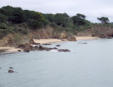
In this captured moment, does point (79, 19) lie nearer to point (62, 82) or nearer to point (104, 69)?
point (104, 69)

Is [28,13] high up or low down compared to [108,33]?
up

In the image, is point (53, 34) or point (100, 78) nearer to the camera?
point (100, 78)

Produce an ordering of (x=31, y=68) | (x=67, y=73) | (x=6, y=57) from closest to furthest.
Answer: (x=67, y=73), (x=31, y=68), (x=6, y=57)

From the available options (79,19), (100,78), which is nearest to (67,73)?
(100,78)

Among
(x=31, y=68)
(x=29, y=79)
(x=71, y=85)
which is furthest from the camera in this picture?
(x=31, y=68)

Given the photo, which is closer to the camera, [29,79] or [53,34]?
[29,79]

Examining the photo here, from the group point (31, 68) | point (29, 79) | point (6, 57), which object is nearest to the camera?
point (29, 79)

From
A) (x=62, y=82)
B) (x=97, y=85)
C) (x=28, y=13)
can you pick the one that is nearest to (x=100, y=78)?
(x=97, y=85)

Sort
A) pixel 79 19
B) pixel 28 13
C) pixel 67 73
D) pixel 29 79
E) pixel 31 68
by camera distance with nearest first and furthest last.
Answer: pixel 29 79 < pixel 67 73 < pixel 31 68 < pixel 28 13 < pixel 79 19

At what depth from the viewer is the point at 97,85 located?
20438 mm

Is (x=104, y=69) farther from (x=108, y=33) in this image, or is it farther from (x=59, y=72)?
(x=108, y=33)

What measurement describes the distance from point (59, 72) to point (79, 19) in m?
69.7

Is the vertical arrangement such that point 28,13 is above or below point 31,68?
above

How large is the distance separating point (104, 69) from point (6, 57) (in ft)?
43.6
